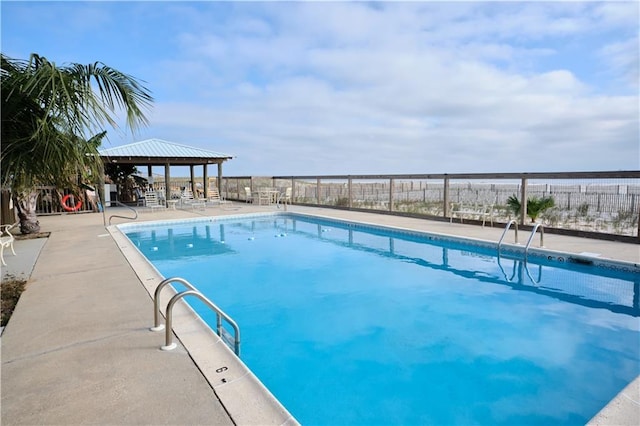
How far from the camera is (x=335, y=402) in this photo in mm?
2887

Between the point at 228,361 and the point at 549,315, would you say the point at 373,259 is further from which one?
the point at 228,361

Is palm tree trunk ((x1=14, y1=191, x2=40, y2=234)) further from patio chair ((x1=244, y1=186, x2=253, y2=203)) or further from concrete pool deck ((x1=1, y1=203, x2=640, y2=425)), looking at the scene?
patio chair ((x1=244, y1=186, x2=253, y2=203))

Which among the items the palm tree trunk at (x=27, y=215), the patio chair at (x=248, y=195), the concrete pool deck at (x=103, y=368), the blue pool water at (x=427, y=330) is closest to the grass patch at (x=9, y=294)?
the concrete pool deck at (x=103, y=368)

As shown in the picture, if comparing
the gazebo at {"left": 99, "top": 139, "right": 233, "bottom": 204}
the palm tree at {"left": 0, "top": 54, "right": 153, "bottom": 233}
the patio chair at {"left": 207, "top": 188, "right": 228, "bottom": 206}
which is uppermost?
the gazebo at {"left": 99, "top": 139, "right": 233, "bottom": 204}

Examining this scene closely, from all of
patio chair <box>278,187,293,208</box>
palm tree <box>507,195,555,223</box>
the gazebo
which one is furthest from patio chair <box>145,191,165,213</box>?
palm tree <box>507,195,555,223</box>

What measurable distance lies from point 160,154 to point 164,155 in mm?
181

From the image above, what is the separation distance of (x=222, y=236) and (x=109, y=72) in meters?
6.14

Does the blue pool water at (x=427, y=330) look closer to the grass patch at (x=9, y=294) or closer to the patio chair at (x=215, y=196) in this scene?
the grass patch at (x=9, y=294)

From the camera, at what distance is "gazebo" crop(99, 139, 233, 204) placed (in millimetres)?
14414

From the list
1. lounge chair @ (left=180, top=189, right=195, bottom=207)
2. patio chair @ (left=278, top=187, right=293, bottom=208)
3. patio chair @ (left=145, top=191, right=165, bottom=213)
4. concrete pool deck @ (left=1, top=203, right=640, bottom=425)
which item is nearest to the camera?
concrete pool deck @ (left=1, top=203, right=640, bottom=425)

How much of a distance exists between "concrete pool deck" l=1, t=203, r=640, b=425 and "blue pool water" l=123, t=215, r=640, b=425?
81 cm

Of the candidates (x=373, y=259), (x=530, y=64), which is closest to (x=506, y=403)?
(x=373, y=259)

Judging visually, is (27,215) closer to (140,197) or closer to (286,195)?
(286,195)

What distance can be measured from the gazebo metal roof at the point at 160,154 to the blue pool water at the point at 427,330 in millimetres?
8213
